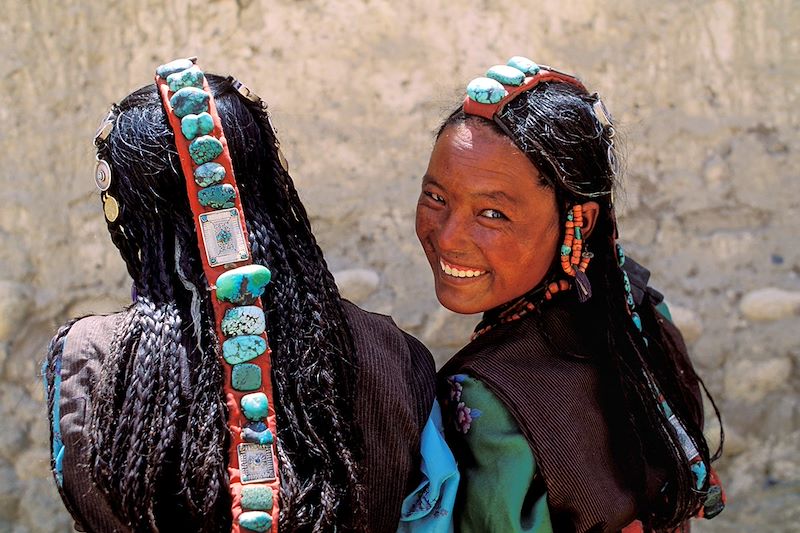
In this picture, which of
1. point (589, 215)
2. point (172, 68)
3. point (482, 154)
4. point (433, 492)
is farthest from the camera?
point (589, 215)

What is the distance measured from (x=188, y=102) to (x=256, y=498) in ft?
2.44

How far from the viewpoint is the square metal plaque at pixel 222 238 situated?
1.85 metres

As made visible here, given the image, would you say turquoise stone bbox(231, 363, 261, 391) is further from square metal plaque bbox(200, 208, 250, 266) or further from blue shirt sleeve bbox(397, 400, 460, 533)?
blue shirt sleeve bbox(397, 400, 460, 533)

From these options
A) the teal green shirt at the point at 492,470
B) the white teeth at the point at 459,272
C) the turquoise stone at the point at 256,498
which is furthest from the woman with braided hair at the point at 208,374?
the white teeth at the point at 459,272

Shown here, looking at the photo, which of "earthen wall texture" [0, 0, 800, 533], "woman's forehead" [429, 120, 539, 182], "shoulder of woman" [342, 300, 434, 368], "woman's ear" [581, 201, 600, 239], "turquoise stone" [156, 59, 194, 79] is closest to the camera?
"turquoise stone" [156, 59, 194, 79]

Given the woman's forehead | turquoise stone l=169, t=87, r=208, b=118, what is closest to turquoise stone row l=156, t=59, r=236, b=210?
turquoise stone l=169, t=87, r=208, b=118

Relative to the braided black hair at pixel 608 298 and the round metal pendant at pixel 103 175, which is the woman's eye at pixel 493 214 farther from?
the round metal pendant at pixel 103 175

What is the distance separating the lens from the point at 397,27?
139 inches

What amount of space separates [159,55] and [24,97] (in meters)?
0.49

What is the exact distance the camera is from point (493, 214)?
7.48 feet

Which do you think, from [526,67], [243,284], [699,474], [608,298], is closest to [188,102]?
[243,284]

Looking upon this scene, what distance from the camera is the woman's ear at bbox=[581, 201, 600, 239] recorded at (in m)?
2.35

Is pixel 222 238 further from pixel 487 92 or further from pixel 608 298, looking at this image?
pixel 608 298

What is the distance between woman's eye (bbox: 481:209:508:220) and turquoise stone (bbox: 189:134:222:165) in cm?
69
